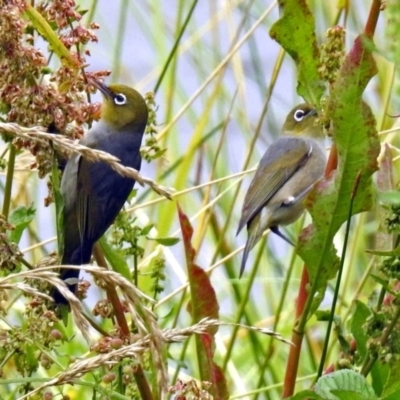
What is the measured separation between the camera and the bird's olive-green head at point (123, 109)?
282 centimetres

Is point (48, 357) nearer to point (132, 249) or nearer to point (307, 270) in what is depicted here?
point (132, 249)

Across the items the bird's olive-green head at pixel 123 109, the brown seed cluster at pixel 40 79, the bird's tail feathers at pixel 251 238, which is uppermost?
the brown seed cluster at pixel 40 79

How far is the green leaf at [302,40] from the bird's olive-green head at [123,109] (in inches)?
43.0

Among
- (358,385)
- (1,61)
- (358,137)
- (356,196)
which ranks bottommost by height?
(358,385)

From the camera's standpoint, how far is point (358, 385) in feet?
4.36

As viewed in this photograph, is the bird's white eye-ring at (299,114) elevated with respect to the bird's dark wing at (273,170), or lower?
elevated

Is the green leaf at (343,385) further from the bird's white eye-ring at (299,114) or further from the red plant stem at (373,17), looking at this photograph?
the bird's white eye-ring at (299,114)

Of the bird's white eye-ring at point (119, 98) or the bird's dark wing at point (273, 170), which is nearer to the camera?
the bird's white eye-ring at point (119, 98)

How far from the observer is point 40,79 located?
173 cm

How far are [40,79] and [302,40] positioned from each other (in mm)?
470

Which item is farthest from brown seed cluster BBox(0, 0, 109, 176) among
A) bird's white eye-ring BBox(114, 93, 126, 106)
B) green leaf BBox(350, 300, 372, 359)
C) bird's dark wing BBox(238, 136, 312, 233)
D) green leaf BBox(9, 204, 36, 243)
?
bird's dark wing BBox(238, 136, 312, 233)

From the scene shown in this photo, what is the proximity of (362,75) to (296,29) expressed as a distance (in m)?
0.38

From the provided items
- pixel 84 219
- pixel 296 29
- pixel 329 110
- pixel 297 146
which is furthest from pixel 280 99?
pixel 329 110

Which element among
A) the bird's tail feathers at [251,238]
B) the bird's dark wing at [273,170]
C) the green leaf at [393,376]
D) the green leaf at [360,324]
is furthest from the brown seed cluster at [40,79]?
the bird's dark wing at [273,170]
